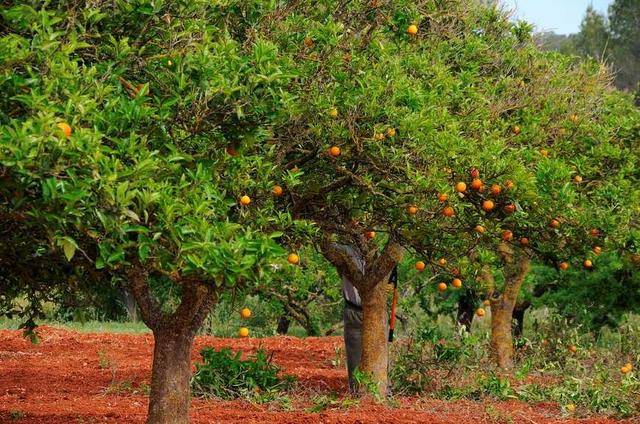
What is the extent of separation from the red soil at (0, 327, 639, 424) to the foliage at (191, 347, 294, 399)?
1.24 ft

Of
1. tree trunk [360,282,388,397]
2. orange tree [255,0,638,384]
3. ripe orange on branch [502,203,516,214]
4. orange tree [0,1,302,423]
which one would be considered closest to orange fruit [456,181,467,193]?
orange tree [255,0,638,384]

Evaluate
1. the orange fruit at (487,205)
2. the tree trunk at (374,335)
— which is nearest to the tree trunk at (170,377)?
the orange fruit at (487,205)

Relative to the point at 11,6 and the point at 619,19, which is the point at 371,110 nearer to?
the point at 11,6

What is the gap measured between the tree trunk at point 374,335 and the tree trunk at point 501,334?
14.0ft

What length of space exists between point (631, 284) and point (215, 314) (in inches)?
324

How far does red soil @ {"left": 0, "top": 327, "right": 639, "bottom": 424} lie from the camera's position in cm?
803

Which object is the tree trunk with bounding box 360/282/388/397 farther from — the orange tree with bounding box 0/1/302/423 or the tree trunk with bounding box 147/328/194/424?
the orange tree with bounding box 0/1/302/423

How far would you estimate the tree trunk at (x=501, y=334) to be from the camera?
45.6 feet

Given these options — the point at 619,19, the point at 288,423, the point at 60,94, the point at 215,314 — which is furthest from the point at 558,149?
the point at 619,19

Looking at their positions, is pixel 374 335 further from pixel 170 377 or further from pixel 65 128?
pixel 65 128

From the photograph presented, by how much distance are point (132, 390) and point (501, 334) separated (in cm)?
577

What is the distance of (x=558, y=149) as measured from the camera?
35.8 feet

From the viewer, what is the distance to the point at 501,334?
1390 cm

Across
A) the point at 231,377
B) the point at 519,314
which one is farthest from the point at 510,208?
the point at 519,314
